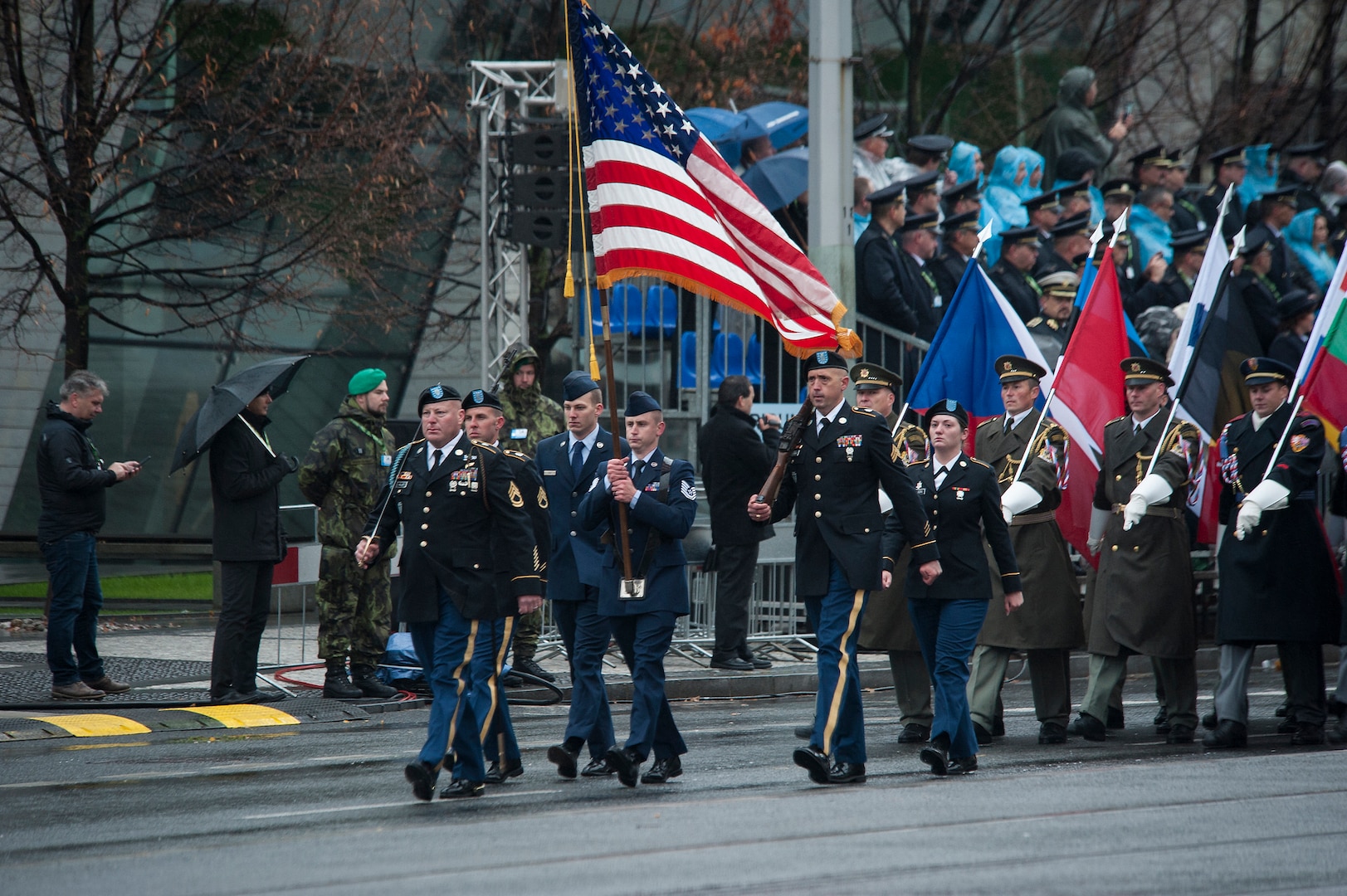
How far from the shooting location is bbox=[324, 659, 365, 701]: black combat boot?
1203cm

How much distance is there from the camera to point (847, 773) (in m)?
8.48

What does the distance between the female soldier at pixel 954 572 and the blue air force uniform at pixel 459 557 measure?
1919mm

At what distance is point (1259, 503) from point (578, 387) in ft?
12.9

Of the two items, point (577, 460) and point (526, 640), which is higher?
point (577, 460)

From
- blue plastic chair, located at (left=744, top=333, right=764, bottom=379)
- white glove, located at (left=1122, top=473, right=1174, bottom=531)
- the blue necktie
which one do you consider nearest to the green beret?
the blue necktie

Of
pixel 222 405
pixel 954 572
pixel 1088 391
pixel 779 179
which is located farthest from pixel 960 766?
pixel 779 179

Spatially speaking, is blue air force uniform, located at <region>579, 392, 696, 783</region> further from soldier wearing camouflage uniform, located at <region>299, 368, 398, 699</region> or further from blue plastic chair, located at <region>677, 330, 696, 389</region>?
blue plastic chair, located at <region>677, 330, 696, 389</region>

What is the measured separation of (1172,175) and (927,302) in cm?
575

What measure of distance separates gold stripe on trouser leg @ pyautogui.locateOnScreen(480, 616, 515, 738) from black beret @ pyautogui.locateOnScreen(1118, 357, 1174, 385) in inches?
174

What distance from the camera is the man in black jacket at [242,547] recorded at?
11.8 meters

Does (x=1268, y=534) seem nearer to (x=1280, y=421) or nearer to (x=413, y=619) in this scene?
(x=1280, y=421)

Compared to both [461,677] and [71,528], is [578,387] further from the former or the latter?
[71,528]

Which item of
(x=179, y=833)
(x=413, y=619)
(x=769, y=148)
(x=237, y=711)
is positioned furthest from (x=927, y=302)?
(x=179, y=833)

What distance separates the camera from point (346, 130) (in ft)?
58.3
